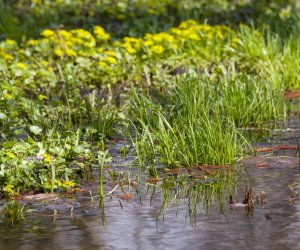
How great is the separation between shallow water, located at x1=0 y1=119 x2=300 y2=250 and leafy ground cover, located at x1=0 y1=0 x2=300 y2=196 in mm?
318

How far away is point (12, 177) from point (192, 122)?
1518mm

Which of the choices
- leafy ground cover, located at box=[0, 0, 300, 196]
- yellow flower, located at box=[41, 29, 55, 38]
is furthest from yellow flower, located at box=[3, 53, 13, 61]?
yellow flower, located at box=[41, 29, 55, 38]

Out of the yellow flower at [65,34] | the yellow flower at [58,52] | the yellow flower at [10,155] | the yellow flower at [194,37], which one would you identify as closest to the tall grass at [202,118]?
the yellow flower at [10,155]

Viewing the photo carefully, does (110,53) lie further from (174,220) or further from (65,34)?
(174,220)

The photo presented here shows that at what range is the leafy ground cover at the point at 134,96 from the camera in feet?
22.2

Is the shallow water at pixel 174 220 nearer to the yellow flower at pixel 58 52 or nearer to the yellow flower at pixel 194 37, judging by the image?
the yellow flower at pixel 58 52

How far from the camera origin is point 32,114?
8469 mm

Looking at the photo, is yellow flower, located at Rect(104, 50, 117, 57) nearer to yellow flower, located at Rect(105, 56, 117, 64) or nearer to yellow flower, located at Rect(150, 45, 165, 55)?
yellow flower, located at Rect(105, 56, 117, 64)

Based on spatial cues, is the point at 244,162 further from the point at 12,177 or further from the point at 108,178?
the point at 12,177

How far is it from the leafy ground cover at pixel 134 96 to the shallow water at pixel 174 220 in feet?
1.04

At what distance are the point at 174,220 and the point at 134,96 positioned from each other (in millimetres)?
3422

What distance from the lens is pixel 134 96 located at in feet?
28.9

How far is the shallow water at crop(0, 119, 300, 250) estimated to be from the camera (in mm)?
5039

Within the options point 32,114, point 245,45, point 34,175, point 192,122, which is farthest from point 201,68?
point 34,175
